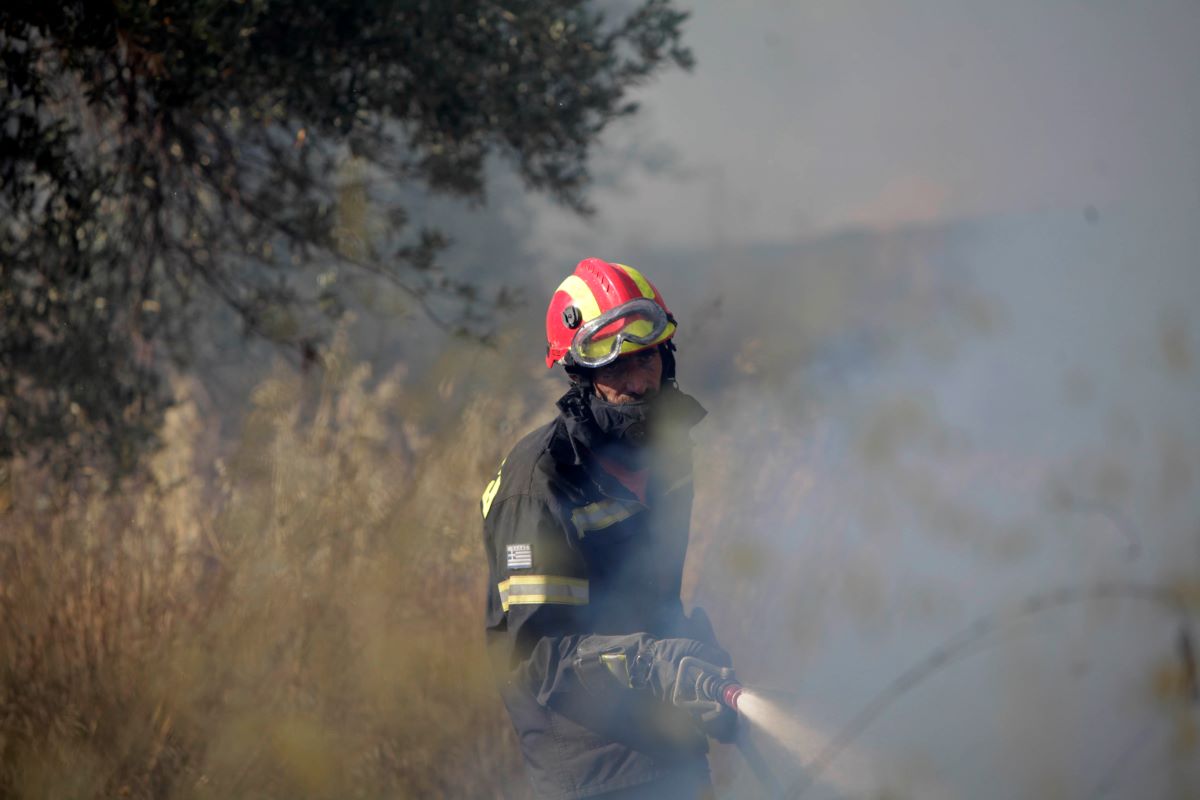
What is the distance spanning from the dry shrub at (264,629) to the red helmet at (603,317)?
6.10ft

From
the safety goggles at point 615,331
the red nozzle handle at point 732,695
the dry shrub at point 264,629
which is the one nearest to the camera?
the red nozzle handle at point 732,695

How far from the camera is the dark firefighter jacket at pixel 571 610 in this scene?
231 cm

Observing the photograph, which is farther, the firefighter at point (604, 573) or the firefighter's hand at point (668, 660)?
the firefighter at point (604, 573)

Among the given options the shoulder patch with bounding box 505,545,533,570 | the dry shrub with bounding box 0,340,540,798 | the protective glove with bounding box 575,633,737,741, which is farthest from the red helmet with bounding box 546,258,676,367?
the dry shrub with bounding box 0,340,540,798

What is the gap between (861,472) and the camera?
209 inches

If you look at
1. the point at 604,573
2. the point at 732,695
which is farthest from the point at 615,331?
the point at 732,695

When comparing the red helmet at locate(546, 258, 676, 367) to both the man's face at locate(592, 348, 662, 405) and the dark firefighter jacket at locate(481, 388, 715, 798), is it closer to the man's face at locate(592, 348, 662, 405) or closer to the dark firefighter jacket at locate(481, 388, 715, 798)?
the man's face at locate(592, 348, 662, 405)

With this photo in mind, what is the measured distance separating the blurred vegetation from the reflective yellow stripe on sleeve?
8.94 ft

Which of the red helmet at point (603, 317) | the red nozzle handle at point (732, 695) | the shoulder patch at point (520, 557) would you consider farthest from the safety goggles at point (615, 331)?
the red nozzle handle at point (732, 695)

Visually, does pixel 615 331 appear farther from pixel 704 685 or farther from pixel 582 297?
pixel 704 685

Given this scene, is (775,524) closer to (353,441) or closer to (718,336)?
(353,441)

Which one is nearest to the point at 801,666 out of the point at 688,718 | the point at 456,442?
the point at 456,442

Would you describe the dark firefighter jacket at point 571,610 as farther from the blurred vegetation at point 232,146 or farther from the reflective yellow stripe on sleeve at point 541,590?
the blurred vegetation at point 232,146

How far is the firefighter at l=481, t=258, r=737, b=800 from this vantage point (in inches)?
89.8
